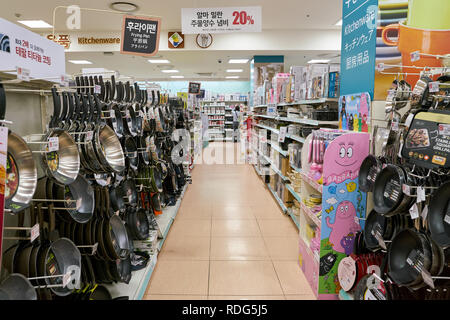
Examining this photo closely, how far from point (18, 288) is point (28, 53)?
4.29ft

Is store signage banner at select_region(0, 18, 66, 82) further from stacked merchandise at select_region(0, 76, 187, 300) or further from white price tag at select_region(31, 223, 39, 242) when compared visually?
white price tag at select_region(31, 223, 39, 242)

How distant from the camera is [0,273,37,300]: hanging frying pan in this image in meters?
1.28

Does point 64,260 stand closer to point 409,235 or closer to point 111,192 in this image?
point 111,192

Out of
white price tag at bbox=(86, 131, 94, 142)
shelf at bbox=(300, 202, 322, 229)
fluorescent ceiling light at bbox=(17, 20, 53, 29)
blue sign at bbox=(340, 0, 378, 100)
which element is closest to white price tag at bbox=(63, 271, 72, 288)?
white price tag at bbox=(86, 131, 94, 142)

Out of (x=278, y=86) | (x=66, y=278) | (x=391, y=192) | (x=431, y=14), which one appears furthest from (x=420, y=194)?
(x=278, y=86)

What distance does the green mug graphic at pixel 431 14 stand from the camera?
2.32 meters

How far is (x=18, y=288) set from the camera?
1.32 metres

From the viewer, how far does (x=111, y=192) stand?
251 centimetres

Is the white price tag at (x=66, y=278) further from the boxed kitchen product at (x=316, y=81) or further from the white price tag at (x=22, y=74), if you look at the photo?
the boxed kitchen product at (x=316, y=81)

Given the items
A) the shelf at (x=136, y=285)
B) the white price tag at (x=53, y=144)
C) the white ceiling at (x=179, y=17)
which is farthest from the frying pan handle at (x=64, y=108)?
the white ceiling at (x=179, y=17)

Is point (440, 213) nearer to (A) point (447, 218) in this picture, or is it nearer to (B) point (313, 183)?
(A) point (447, 218)

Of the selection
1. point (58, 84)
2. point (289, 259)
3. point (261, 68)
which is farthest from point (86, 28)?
point (289, 259)

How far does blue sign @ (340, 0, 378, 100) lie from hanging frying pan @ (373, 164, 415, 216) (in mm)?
951
